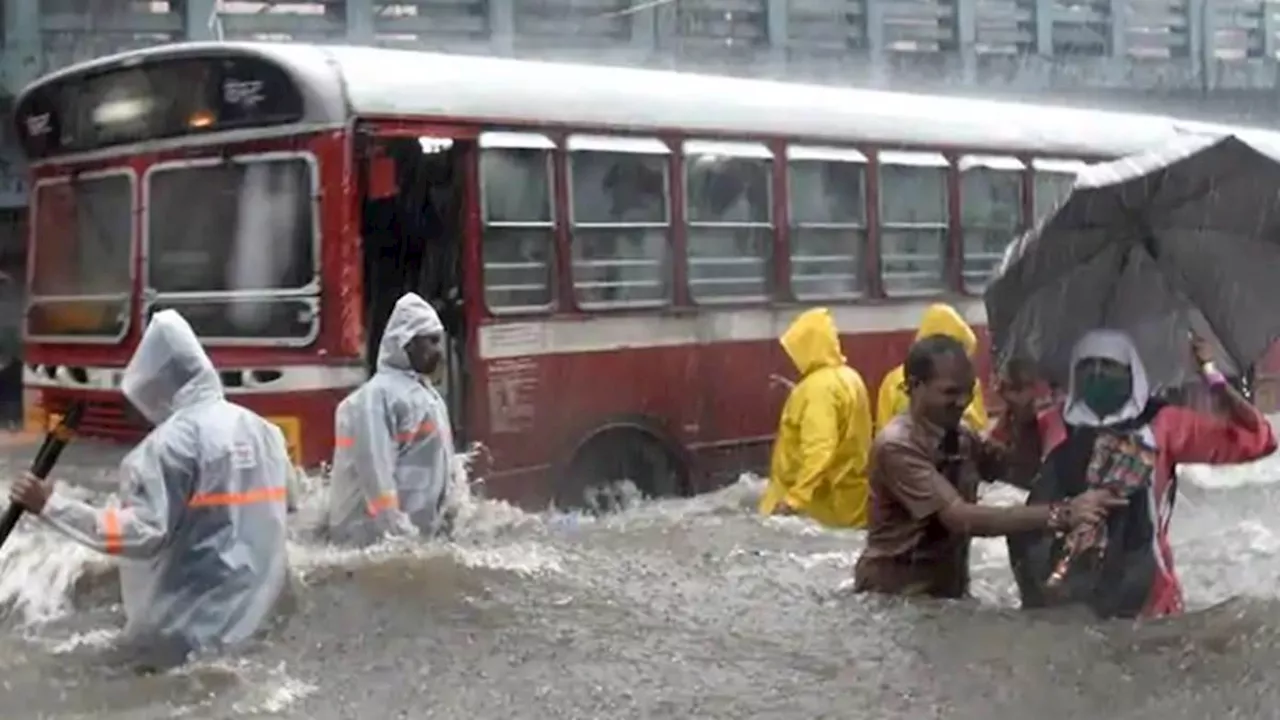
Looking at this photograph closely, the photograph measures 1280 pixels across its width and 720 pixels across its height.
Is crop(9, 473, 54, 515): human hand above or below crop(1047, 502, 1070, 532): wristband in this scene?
above

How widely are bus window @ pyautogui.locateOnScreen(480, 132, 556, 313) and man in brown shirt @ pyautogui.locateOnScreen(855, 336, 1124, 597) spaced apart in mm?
4133

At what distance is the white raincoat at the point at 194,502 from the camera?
5.46 m

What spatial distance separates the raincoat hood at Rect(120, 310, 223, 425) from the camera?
5555 mm

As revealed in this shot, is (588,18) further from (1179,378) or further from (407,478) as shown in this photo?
(1179,378)

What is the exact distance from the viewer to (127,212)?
951 cm

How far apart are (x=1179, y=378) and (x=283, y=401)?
4.45 m

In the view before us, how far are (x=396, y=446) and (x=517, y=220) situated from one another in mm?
2309

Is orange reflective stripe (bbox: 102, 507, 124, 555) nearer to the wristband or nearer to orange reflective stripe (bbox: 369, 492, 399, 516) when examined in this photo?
orange reflective stripe (bbox: 369, 492, 399, 516)

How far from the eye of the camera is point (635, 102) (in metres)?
10.2

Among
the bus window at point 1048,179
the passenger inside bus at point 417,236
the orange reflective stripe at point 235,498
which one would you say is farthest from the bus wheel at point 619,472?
the orange reflective stripe at point 235,498

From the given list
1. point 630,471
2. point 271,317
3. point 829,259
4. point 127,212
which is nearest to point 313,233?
point 271,317

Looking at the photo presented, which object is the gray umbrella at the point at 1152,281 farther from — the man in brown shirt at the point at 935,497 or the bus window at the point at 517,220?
the bus window at the point at 517,220

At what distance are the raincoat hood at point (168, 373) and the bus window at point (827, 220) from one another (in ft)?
19.4

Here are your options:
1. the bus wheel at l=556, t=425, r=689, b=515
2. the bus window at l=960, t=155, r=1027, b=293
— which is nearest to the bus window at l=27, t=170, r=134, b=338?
the bus wheel at l=556, t=425, r=689, b=515
